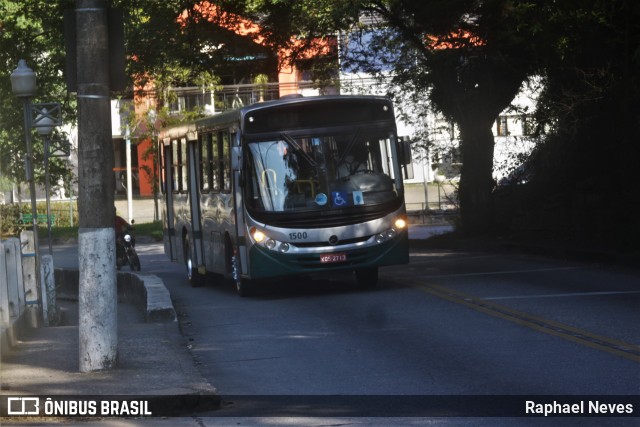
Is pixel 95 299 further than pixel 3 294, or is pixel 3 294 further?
pixel 3 294

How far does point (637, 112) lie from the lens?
843 inches

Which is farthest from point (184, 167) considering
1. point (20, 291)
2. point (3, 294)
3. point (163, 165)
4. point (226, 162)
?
point (3, 294)

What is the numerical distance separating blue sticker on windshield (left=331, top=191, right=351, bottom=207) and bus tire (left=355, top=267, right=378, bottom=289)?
4.90 feet

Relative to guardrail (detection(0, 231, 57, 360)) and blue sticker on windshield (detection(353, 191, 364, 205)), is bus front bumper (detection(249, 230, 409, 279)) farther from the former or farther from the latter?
guardrail (detection(0, 231, 57, 360))

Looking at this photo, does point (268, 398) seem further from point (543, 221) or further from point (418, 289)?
point (543, 221)

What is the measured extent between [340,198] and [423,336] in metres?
5.12

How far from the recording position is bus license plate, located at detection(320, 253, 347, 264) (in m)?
17.8

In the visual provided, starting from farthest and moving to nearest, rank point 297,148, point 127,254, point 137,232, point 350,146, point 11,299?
point 137,232
point 127,254
point 350,146
point 297,148
point 11,299

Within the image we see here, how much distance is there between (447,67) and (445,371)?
16.7m

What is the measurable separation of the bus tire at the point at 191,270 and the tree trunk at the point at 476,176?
8312mm

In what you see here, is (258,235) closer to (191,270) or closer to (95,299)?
(191,270)

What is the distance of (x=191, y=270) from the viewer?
75.7ft

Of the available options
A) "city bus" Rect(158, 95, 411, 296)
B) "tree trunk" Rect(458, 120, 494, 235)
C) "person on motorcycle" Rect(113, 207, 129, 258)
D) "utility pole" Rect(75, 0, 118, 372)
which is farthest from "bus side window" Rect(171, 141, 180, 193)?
"utility pole" Rect(75, 0, 118, 372)

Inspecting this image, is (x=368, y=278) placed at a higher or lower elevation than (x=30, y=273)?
lower
